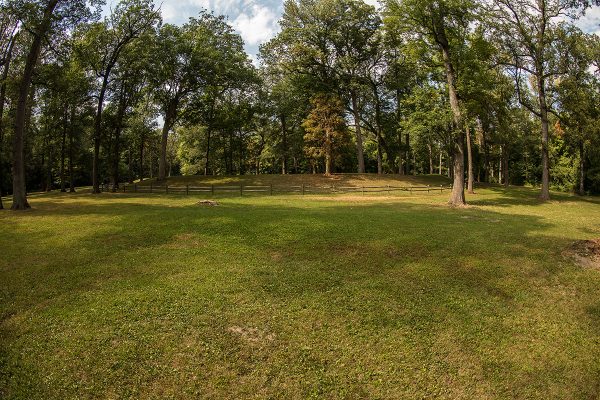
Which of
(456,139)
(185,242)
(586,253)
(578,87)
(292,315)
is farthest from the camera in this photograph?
(578,87)

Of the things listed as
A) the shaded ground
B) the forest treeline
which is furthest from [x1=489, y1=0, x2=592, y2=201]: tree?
the shaded ground

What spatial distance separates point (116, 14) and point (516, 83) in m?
34.1

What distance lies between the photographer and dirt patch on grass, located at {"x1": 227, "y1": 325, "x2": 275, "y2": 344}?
7.73 metres

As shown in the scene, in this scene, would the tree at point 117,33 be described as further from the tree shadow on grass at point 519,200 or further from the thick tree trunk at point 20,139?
the tree shadow on grass at point 519,200

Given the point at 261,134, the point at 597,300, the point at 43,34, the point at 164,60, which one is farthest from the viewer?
the point at 261,134

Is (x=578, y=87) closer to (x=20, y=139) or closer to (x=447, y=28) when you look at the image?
(x=447, y=28)

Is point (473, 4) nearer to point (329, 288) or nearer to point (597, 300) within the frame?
point (597, 300)

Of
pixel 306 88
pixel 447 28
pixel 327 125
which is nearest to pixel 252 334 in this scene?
pixel 447 28

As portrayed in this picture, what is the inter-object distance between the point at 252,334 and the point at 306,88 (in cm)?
4432

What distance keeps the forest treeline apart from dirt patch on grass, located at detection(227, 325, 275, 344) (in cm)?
1815

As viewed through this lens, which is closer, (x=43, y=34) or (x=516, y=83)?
(x=43, y=34)

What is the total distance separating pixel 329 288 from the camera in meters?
9.89

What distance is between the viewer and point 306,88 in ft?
160

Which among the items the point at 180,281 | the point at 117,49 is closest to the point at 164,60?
the point at 117,49
